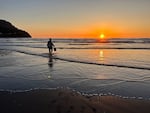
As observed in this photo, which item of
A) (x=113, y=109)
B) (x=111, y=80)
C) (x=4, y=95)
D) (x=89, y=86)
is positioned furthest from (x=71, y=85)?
(x=113, y=109)

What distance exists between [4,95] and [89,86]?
384 cm

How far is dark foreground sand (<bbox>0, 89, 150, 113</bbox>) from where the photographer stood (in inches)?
305

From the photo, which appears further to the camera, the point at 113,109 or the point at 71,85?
the point at 71,85

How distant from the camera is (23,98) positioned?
9055mm

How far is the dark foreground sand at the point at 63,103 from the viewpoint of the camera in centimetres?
775

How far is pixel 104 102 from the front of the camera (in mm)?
8688

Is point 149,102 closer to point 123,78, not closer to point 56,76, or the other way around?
point 123,78

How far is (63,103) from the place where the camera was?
8.46 meters

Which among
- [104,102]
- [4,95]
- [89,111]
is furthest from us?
[4,95]

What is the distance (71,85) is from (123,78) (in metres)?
3.41

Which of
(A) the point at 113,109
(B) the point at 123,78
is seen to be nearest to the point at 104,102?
(A) the point at 113,109

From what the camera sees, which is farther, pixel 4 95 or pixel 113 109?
pixel 4 95

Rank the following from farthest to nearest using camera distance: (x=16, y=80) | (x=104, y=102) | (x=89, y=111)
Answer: (x=16, y=80) < (x=104, y=102) < (x=89, y=111)

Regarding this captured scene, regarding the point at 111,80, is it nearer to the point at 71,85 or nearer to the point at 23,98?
the point at 71,85
